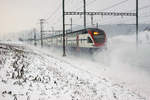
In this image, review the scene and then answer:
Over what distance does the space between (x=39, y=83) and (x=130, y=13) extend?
18.3 m

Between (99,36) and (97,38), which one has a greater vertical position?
(99,36)

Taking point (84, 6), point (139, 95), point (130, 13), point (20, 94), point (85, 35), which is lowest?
point (139, 95)

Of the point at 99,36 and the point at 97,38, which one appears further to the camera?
the point at 99,36

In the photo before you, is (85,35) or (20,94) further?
(85,35)

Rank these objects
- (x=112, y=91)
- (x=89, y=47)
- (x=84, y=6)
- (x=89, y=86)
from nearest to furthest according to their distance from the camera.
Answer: (x=112, y=91), (x=89, y=86), (x=89, y=47), (x=84, y=6)

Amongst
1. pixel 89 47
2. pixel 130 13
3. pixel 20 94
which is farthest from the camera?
pixel 130 13

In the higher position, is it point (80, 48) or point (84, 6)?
point (84, 6)

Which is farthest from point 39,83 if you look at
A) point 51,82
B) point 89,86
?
point 89,86

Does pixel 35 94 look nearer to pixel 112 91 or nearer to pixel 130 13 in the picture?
pixel 112 91

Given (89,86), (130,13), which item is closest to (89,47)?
(130,13)

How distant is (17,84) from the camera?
22.1 feet

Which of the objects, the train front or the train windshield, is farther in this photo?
the train windshield

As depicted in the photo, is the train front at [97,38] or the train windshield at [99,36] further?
the train windshield at [99,36]

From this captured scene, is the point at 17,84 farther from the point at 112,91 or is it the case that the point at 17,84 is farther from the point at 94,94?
the point at 112,91
